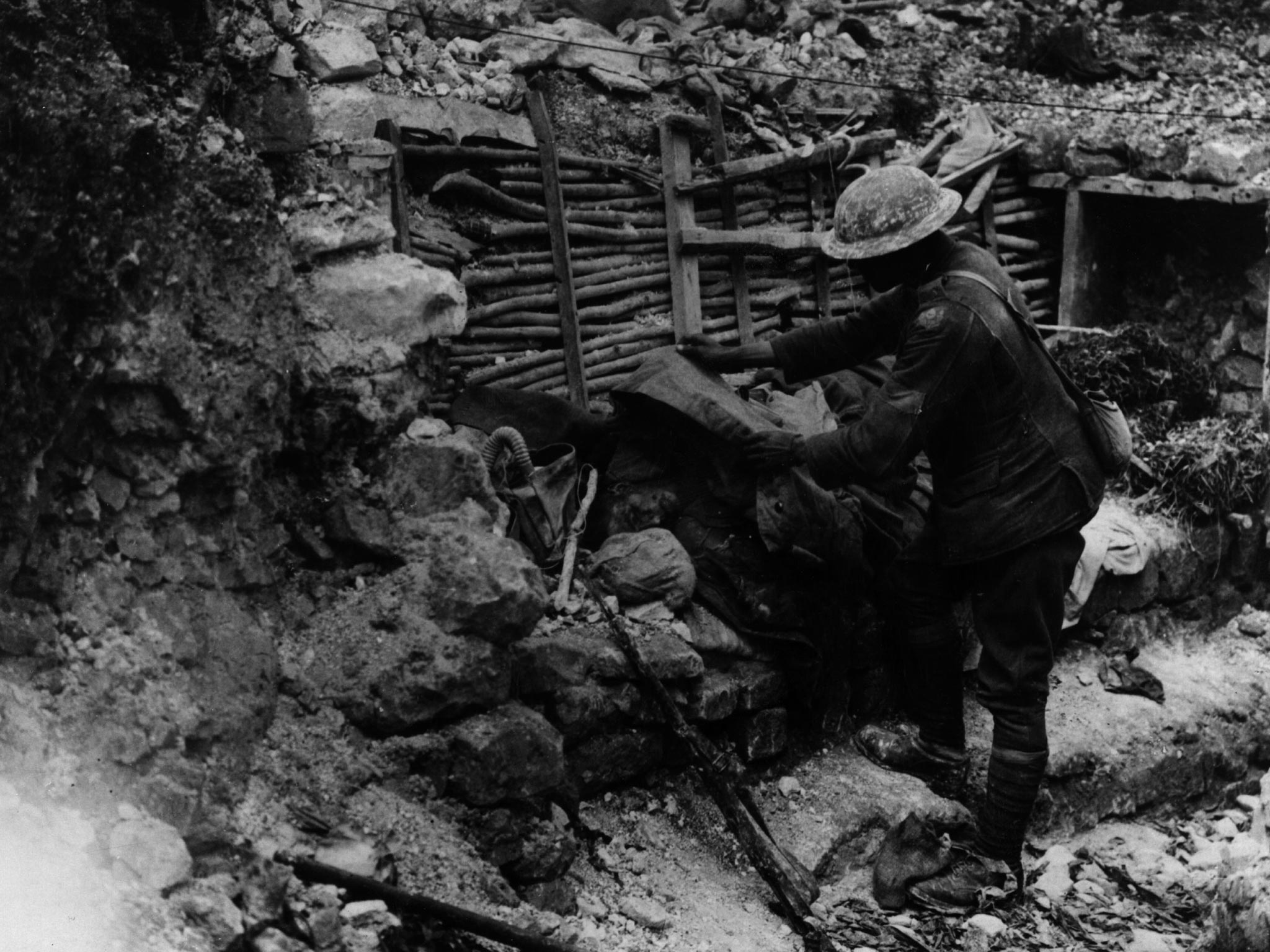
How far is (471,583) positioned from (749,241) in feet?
11.8

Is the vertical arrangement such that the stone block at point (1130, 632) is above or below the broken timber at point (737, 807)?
below

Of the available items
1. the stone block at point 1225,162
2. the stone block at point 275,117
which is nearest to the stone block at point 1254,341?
the stone block at point 1225,162

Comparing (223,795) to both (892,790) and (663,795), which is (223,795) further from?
(892,790)

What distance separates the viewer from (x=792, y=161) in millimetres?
7992

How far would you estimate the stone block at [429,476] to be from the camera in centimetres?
501

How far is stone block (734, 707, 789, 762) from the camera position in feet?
19.1

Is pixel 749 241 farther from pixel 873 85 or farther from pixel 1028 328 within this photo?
pixel 1028 328

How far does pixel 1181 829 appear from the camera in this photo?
6.58 metres

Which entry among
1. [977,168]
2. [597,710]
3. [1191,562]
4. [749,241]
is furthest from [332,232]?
[1191,562]

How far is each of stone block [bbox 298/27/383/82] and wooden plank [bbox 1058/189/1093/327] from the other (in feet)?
16.9

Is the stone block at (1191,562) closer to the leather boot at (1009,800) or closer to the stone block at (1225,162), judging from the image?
the stone block at (1225,162)

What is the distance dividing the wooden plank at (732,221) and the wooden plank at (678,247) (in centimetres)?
27

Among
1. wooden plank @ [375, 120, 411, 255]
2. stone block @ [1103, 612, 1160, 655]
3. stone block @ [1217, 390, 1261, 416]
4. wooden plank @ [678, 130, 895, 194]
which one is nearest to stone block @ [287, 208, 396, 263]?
wooden plank @ [375, 120, 411, 255]

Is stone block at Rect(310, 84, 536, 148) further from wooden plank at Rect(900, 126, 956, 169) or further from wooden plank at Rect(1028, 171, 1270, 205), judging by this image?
wooden plank at Rect(1028, 171, 1270, 205)
